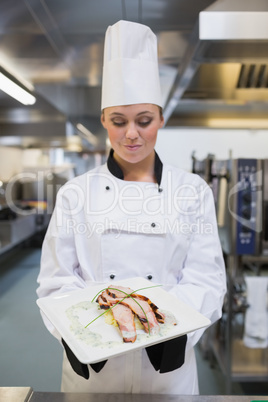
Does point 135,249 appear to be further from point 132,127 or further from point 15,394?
point 15,394

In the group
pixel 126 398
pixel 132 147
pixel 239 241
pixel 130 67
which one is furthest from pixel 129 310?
pixel 239 241

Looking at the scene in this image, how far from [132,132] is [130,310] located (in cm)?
44

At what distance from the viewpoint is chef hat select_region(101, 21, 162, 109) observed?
92 centimetres

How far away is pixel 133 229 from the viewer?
0.97 meters

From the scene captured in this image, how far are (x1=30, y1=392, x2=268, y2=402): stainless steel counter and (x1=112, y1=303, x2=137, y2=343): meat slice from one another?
169mm

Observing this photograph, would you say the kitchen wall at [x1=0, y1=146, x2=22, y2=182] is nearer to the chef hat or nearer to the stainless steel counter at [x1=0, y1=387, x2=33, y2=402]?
the chef hat

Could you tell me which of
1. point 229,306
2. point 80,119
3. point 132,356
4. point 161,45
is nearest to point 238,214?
point 229,306

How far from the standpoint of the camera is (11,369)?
4.00 feet

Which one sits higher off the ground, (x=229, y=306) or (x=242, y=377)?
(x=229, y=306)

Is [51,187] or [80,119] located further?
[51,187]

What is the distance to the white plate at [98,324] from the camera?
2.06 ft

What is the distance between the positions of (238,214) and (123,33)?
1163 millimetres

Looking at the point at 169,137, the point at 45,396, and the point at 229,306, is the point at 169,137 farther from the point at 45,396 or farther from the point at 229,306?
the point at 45,396

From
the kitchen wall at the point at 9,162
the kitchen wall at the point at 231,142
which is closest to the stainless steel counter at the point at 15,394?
the kitchen wall at the point at 231,142
